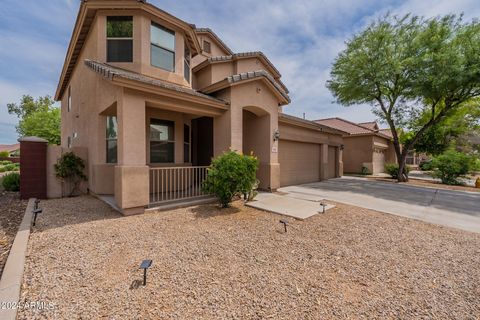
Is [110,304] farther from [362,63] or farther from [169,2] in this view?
[362,63]

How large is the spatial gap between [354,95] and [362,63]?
2024 mm

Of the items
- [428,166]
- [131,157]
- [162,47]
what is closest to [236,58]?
[162,47]

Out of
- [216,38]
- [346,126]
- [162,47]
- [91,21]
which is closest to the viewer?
[91,21]

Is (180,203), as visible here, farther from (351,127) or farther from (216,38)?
(351,127)

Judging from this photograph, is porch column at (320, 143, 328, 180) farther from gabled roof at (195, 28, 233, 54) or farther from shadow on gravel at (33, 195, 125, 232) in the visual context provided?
shadow on gravel at (33, 195, 125, 232)

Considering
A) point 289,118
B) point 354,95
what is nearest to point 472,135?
point 354,95

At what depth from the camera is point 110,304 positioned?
8.18 ft

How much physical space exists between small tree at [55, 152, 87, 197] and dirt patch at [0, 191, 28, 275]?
1403 mm

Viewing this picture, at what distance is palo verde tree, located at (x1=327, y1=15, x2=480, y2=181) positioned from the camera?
11.4 metres

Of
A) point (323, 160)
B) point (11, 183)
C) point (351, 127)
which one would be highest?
point (351, 127)

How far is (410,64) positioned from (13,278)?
17882mm

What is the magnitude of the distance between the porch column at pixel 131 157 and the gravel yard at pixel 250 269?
1.70ft

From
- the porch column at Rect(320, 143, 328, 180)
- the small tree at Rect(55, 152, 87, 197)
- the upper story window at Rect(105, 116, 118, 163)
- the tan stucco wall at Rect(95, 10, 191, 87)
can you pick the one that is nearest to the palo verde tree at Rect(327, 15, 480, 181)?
the porch column at Rect(320, 143, 328, 180)

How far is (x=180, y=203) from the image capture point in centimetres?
681
